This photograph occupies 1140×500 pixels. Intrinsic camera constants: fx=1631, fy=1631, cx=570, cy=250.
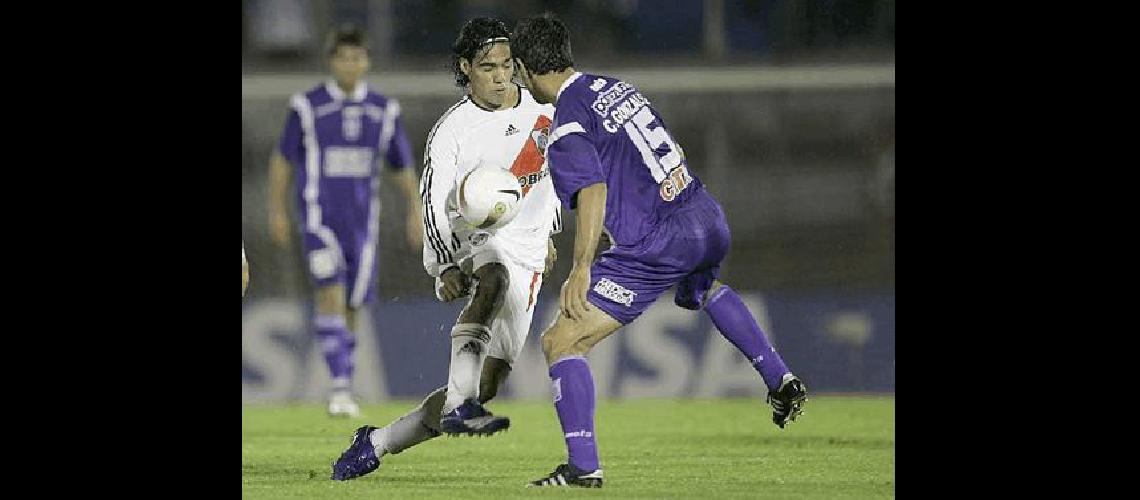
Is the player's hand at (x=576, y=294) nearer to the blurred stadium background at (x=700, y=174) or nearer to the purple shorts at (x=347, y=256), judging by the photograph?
the purple shorts at (x=347, y=256)

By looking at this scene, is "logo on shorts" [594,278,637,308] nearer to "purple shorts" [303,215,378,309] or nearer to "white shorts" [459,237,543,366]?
"white shorts" [459,237,543,366]

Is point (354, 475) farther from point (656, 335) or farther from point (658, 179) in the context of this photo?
point (656, 335)

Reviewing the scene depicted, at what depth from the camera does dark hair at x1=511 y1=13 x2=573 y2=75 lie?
237 inches

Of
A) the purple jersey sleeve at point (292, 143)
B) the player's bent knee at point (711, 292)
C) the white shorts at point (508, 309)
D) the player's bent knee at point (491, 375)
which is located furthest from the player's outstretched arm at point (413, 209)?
the player's bent knee at point (711, 292)

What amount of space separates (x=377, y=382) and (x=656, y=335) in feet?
6.43

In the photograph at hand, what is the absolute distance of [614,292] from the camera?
6008 millimetres

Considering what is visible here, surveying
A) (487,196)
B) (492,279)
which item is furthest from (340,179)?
(487,196)

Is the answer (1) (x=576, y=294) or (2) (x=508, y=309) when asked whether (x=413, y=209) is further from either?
(1) (x=576, y=294)

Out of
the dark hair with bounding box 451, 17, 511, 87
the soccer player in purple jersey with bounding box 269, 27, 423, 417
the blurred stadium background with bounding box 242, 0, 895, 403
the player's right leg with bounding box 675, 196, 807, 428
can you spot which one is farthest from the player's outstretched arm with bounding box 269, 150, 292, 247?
the player's right leg with bounding box 675, 196, 807, 428

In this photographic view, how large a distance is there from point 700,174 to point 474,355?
19.0ft

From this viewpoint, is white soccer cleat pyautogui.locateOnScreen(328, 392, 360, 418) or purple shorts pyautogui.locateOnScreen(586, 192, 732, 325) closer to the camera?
purple shorts pyautogui.locateOnScreen(586, 192, 732, 325)

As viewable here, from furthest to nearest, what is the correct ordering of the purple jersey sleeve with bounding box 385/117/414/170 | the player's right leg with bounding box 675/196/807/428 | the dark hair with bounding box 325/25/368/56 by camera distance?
the purple jersey sleeve with bounding box 385/117/414/170, the dark hair with bounding box 325/25/368/56, the player's right leg with bounding box 675/196/807/428

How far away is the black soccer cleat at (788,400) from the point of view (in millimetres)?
6336
